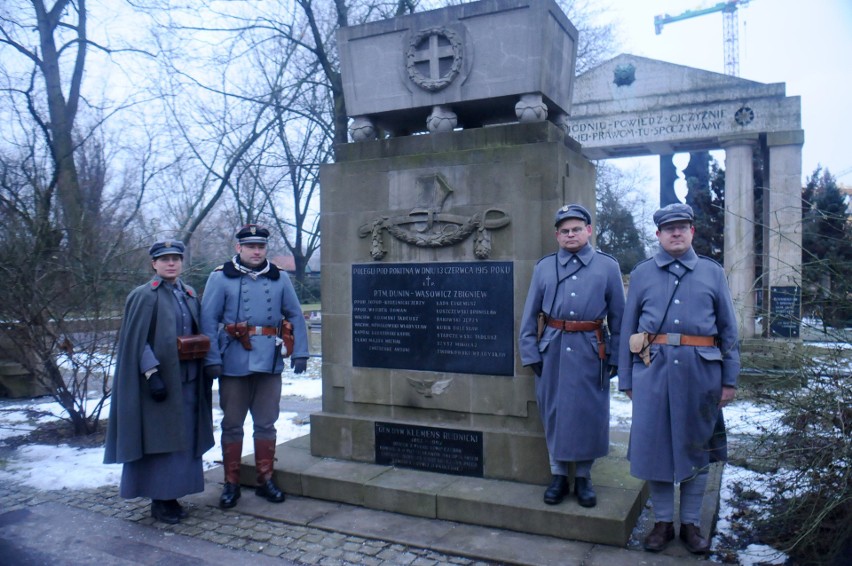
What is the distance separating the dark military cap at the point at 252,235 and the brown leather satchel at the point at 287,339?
0.68 meters

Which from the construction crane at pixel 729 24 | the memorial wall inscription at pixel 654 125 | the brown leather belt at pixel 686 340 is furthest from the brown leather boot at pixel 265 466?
the construction crane at pixel 729 24

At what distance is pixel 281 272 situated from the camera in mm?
5574

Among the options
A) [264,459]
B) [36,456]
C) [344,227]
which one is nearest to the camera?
[264,459]

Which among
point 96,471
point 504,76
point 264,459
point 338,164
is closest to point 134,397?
point 264,459

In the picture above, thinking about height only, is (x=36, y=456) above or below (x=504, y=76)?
below

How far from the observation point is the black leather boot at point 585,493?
451 cm

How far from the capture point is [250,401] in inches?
215

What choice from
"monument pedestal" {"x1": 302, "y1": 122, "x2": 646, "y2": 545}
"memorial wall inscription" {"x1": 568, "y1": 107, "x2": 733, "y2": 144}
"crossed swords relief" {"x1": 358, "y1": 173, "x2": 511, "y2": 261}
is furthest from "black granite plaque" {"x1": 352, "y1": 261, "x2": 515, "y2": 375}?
"memorial wall inscription" {"x1": 568, "y1": 107, "x2": 733, "y2": 144}

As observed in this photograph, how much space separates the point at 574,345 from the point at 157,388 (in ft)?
9.92

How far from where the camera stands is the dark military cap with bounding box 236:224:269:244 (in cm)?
536

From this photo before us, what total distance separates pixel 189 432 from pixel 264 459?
620 mm

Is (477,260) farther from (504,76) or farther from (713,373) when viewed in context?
(713,373)

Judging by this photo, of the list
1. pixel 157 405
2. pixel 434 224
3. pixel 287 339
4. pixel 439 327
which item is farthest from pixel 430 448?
pixel 157 405

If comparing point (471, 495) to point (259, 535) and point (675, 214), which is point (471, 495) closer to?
point (259, 535)
